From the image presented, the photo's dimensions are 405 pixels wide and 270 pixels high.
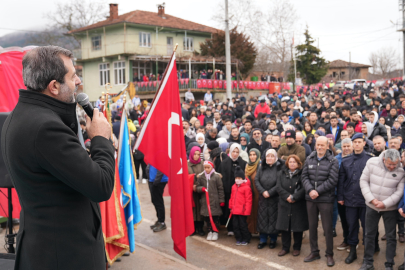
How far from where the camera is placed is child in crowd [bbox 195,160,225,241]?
7680 millimetres

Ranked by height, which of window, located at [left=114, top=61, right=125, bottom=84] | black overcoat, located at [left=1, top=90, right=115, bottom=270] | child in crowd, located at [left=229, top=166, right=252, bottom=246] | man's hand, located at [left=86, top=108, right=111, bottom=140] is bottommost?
child in crowd, located at [left=229, top=166, right=252, bottom=246]

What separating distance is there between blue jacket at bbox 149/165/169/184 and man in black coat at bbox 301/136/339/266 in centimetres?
301

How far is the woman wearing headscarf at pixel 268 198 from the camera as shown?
23.1ft

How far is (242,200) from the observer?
24.2ft

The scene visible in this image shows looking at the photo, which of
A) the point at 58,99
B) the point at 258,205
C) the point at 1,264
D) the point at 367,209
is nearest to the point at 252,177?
the point at 258,205

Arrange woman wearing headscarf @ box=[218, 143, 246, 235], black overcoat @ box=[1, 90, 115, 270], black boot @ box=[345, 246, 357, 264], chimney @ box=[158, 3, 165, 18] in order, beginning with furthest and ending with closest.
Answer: chimney @ box=[158, 3, 165, 18] → woman wearing headscarf @ box=[218, 143, 246, 235] → black boot @ box=[345, 246, 357, 264] → black overcoat @ box=[1, 90, 115, 270]

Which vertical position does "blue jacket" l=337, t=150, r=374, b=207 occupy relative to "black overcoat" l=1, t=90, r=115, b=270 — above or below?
below

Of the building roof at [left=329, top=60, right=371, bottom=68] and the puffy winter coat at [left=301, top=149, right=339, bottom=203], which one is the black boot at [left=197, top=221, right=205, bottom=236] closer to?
the puffy winter coat at [left=301, top=149, right=339, bottom=203]

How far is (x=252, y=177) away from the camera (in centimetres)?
767

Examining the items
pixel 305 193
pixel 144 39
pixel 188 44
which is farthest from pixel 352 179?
pixel 188 44

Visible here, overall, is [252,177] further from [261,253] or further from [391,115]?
[391,115]

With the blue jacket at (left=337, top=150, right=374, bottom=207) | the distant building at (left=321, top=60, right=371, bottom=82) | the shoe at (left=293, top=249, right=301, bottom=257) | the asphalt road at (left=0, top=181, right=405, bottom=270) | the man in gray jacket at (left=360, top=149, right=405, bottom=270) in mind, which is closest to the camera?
the man in gray jacket at (left=360, top=149, right=405, bottom=270)

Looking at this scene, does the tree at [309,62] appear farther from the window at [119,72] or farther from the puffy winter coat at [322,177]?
the puffy winter coat at [322,177]

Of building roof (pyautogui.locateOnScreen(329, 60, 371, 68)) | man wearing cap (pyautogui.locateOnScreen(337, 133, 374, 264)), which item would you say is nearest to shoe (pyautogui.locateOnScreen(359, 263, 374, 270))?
man wearing cap (pyautogui.locateOnScreen(337, 133, 374, 264))
